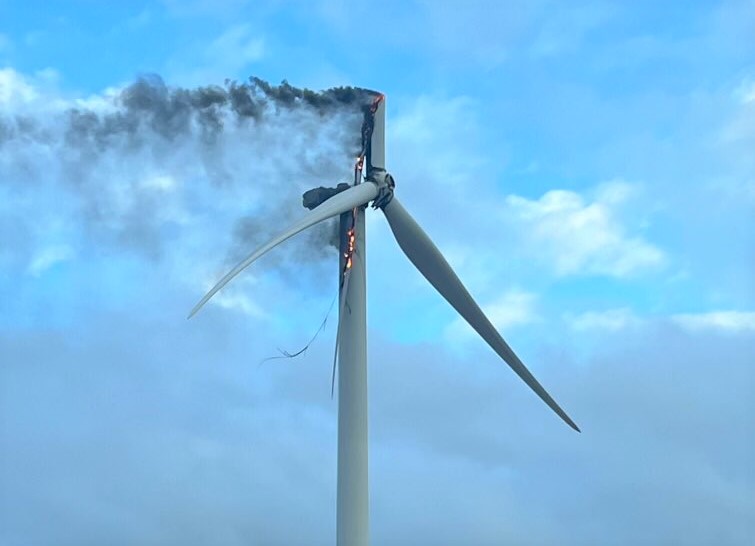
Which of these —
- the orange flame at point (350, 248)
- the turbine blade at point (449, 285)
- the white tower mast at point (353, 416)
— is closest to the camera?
the white tower mast at point (353, 416)

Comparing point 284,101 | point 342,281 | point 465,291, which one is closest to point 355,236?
point 342,281

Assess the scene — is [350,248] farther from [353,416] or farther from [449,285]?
[353,416]

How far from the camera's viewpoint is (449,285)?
54.9 metres

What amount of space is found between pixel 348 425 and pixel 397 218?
9650mm

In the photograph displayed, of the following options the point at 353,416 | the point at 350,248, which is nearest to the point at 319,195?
the point at 350,248

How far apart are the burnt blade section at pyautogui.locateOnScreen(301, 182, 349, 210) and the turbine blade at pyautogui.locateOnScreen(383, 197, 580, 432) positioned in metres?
2.15

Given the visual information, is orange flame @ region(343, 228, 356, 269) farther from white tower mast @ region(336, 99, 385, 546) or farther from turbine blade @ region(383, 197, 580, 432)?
turbine blade @ region(383, 197, 580, 432)

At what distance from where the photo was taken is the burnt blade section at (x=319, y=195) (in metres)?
54.2

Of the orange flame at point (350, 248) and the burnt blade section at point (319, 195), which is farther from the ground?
the burnt blade section at point (319, 195)

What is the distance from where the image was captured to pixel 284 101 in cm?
6034

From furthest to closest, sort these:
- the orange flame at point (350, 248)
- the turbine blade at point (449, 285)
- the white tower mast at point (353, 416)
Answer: the turbine blade at point (449, 285), the orange flame at point (350, 248), the white tower mast at point (353, 416)

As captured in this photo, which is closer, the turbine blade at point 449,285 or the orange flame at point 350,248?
the orange flame at point 350,248

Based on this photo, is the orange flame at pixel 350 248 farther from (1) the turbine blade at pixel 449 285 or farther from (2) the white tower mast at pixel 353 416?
(1) the turbine blade at pixel 449 285

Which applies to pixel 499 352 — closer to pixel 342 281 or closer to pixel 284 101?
pixel 342 281
